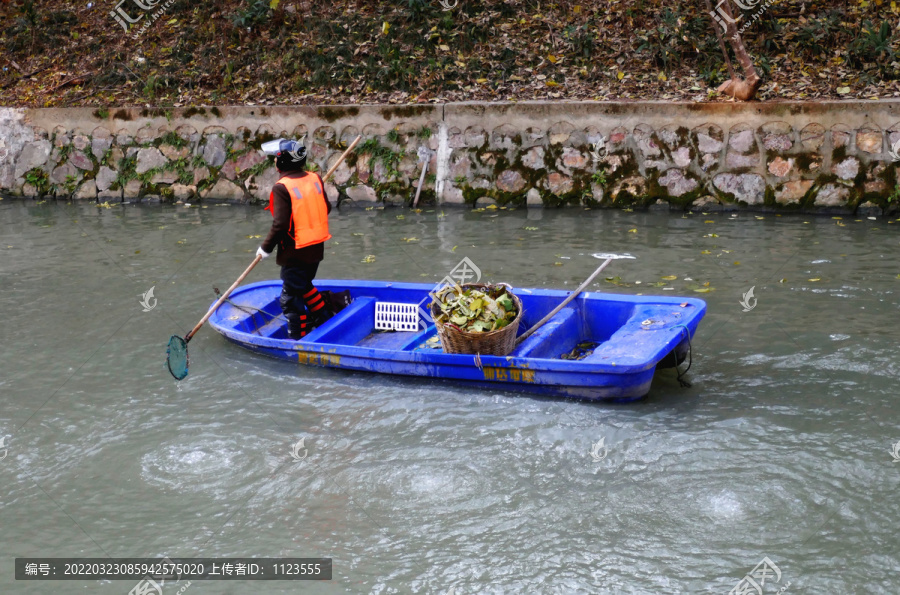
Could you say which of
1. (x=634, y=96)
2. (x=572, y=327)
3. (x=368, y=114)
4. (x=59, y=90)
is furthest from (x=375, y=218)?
(x=59, y=90)

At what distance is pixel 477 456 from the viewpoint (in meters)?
5.36

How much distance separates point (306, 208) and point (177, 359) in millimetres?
1505

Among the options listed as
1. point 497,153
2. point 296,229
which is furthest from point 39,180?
point 296,229

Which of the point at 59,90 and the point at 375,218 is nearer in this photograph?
the point at 375,218

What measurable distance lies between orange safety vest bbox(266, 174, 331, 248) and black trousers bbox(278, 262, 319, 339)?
0.24m

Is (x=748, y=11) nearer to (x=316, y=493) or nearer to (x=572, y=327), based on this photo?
(x=572, y=327)

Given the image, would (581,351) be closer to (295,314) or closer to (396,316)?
(396,316)

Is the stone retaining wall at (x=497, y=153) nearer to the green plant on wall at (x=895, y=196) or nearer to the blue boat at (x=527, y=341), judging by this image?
the green plant on wall at (x=895, y=196)

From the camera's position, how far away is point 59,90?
14.9 m

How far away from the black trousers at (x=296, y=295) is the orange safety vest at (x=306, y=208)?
0.80ft

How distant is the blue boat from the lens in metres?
5.80

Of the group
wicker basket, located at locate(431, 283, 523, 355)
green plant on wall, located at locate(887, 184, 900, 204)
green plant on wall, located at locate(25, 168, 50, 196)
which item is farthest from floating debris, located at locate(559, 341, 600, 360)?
green plant on wall, located at locate(25, 168, 50, 196)

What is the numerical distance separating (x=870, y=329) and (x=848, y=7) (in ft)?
22.6

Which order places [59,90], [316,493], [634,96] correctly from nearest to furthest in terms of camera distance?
[316,493] → [634,96] → [59,90]
